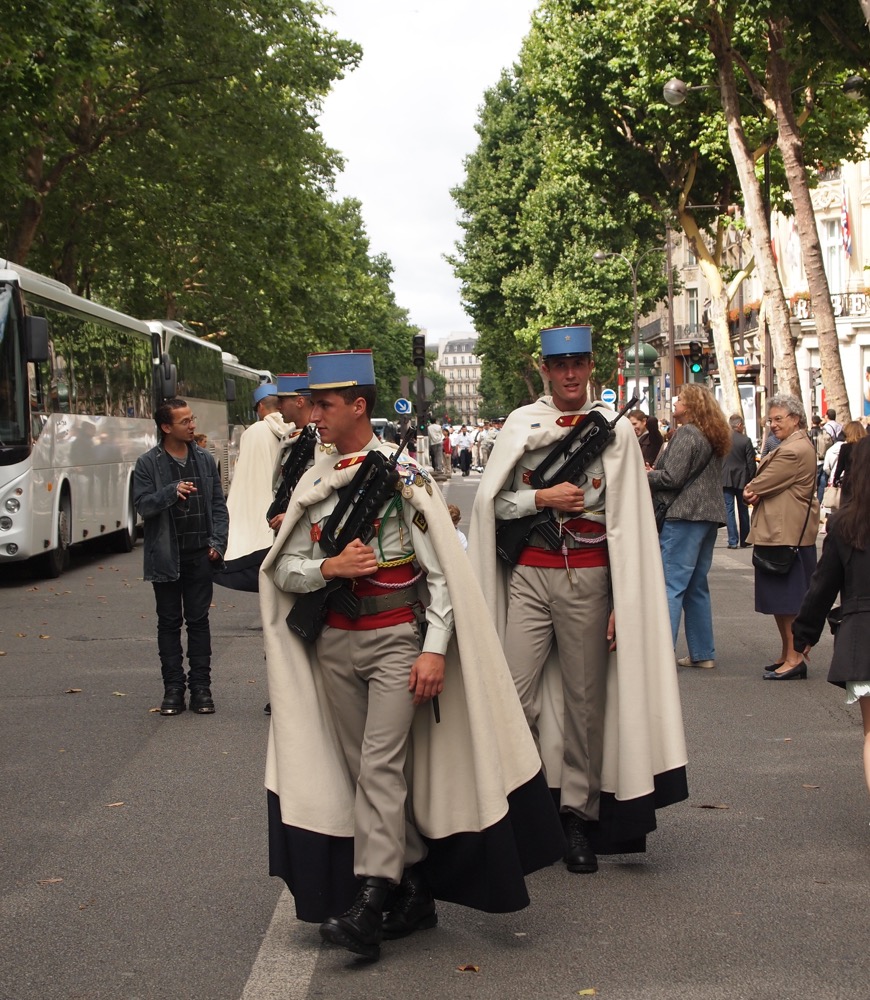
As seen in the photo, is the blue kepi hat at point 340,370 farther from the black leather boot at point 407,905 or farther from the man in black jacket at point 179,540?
the man in black jacket at point 179,540

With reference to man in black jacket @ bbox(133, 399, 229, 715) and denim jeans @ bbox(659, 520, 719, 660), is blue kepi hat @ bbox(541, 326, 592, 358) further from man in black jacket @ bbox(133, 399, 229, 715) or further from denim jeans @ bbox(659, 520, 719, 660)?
denim jeans @ bbox(659, 520, 719, 660)

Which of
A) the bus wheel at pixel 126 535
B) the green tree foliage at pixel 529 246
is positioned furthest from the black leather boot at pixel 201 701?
the green tree foliage at pixel 529 246

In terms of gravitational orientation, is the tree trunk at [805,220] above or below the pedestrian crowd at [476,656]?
above

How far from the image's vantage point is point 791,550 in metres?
10.3

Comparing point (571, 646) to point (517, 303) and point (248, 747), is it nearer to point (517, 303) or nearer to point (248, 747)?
point (248, 747)

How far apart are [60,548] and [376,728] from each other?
47.5 ft

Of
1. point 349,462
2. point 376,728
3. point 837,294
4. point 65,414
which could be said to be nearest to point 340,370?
point 349,462

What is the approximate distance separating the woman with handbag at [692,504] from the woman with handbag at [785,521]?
0.29 metres

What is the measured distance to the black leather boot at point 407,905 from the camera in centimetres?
477

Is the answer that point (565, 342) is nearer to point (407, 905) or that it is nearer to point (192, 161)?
point (407, 905)

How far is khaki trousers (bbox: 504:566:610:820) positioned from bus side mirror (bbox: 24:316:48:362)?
11873 mm

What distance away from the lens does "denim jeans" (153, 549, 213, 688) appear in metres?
8.95

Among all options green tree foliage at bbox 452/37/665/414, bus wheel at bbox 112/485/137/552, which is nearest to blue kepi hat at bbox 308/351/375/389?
bus wheel at bbox 112/485/137/552

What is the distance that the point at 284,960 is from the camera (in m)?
4.61
